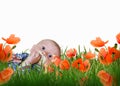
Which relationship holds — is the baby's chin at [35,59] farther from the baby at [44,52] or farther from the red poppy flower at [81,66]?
the red poppy flower at [81,66]

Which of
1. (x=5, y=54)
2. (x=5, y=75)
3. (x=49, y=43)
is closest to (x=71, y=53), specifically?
(x=49, y=43)

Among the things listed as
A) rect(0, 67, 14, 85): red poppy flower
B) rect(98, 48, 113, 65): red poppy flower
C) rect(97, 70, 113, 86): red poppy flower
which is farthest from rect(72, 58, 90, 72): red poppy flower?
rect(0, 67, 14, 85): red poppy flower

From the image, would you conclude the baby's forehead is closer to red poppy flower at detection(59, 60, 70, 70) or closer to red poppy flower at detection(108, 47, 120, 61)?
red poppy flower at detection(59, 60, 70, 70)

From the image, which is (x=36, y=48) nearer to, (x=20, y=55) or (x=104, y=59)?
(x=20, y=55)

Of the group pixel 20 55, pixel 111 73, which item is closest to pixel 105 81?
pixel 111 73

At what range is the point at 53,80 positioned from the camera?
324 centimetres

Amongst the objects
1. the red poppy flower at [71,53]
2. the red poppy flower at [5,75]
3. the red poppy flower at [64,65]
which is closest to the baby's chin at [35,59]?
the red poppy flower at [71,53]

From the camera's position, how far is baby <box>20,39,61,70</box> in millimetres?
3967

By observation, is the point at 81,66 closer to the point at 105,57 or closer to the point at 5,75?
the point at 105,57

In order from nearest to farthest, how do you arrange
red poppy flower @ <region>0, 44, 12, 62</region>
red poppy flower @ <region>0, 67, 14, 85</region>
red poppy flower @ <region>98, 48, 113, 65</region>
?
red poppy flower @ <region>0, 67, 14, 85</region> < red poppy flower @ <region>0, 44, 12, 62</region> < red poppy flower @ <region>98, 48, 113, 65</region>

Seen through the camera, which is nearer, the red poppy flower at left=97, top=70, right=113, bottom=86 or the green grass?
the red poppy flower at left=97, top=70, right=113, bottom=86

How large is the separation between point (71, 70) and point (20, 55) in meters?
1.08

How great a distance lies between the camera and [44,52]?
158 inches

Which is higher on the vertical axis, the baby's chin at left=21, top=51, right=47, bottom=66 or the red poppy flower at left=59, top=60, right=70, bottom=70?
the baby's chin at left=21, top=51, right=47, bottom=66
